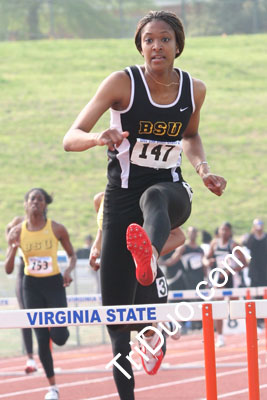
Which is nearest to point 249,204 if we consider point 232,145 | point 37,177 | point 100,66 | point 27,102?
point 232,145

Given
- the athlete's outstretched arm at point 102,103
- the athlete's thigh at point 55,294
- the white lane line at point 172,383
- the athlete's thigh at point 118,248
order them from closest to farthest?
1. the athlete's outstretched arm at point 102,103
2. the athlete's thigh at point 118,248
3. the white lane line at point 172,383
4. the athlete's thigh at point 55,294

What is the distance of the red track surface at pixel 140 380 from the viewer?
30.0ft

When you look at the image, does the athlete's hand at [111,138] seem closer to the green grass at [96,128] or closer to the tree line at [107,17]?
the green grass at [96,128]

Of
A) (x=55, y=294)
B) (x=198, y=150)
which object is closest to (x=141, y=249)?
(x=198, y=150)

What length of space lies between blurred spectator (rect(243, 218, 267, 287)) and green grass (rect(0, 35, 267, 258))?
983 cm

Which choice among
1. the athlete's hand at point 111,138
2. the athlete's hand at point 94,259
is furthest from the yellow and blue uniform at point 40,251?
the athlete's hand at point 111,138

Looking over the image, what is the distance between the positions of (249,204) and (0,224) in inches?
281

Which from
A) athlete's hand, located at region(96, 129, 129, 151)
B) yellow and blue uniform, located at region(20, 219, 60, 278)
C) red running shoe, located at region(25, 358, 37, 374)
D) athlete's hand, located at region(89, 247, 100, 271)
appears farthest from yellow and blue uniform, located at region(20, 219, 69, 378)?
athlete's hand, located at region(96, 129, 129, 151)

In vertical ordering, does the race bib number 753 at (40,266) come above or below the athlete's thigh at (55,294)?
above

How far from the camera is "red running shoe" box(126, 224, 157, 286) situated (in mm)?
4836

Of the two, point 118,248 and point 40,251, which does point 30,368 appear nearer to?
point 40,251

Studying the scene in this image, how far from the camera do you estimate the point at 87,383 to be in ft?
33.2

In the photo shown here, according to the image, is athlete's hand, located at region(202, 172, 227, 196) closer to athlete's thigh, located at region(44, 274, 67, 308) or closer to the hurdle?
the hurdle

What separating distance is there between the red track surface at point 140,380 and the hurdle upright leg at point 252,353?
2963mm
